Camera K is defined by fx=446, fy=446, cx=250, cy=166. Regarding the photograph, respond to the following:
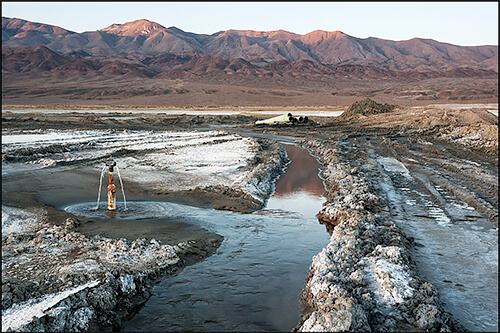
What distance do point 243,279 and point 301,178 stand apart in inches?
345

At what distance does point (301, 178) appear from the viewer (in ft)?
49.9

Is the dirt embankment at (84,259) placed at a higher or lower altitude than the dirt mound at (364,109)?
lower

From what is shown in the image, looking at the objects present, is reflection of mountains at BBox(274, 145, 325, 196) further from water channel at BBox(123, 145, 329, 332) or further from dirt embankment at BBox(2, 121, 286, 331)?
water channel at BBox(123, 145, 329, 332)

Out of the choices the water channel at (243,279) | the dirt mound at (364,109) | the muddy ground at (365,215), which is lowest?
the water channel at (243,279)

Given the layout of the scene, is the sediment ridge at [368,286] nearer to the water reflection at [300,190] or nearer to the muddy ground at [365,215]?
the muddy ground at [365,215]

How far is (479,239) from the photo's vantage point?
8.10 metres

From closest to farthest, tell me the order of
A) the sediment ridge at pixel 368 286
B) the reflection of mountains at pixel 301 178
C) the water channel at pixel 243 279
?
the sediment ridge at pixel 368 286 → the water channel at pixel 243 279 → the reflection of mountains at pixel 301 178

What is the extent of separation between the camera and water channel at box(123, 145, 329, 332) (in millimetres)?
5539

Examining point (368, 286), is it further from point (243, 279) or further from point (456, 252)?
→ point (456, 252)

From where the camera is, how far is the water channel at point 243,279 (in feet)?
18.2

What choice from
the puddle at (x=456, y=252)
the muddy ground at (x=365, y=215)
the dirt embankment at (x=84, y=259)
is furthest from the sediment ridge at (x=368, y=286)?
the dirt embankment at (x=84, y=259)

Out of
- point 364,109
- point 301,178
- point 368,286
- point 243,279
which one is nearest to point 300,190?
point 301,178

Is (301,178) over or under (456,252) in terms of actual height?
over

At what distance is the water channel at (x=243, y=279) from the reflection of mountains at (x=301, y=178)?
2.44m
